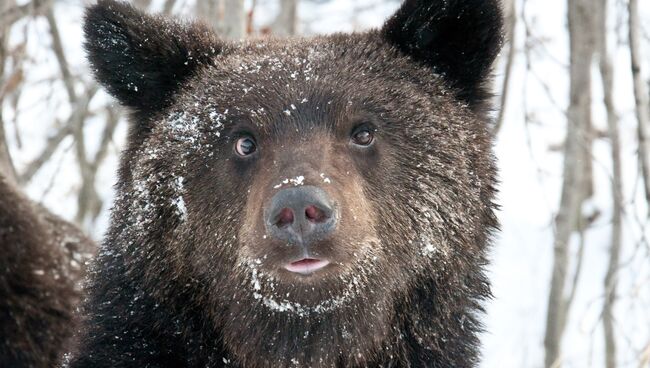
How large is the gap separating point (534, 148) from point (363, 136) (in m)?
6.20

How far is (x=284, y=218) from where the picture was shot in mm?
3490

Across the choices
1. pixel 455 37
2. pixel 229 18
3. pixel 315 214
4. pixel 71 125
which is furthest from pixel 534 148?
pixel 315 214

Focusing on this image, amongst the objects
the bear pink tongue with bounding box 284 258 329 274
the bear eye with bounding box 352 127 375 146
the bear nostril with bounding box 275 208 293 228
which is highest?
the bear eye with bounding box 352 127 375 146

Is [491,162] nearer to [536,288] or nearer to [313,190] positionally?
[313,190]

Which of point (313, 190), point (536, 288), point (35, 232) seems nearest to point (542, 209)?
point (536, 288)

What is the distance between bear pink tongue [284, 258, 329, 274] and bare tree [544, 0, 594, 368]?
3.08m

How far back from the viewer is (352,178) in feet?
12.8

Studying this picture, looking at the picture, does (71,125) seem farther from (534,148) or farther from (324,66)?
(324,66)

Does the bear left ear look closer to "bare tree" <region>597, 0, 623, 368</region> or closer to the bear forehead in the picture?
the bear forehead

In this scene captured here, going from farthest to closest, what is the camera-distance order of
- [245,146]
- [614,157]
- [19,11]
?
[614,157] < [19,11] < [245,146]

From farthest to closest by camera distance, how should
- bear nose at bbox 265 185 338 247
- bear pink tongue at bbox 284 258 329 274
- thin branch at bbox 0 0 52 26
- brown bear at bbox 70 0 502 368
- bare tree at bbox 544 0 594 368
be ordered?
thin branch at bbox 0 0 52 26
bare tree at bbox 544 0 594 368
brown bear at bbox 70 0 502 368
bear pink tongue at bbox 284 258 329 274
bear nose at bbox 265 185 338 247

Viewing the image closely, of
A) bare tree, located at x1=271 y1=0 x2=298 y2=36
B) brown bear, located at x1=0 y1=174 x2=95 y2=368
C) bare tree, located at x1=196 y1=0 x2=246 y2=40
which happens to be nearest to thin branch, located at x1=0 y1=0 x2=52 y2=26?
bare tree, located at x1=196 y1=0 x2=246 y2=40

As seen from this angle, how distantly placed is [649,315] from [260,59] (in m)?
3.33

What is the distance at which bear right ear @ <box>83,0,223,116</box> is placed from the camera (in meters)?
4.26
